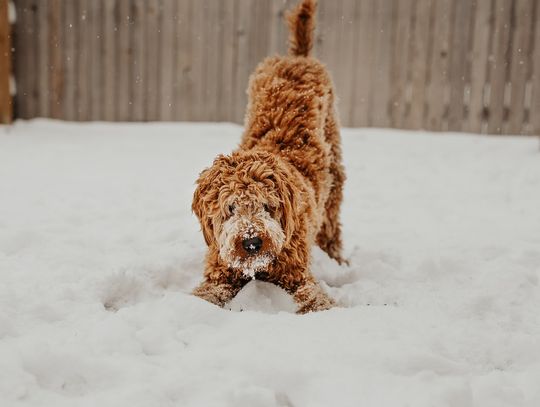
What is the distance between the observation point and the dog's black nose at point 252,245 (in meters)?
2.72

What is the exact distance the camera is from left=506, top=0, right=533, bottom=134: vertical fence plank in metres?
7.42

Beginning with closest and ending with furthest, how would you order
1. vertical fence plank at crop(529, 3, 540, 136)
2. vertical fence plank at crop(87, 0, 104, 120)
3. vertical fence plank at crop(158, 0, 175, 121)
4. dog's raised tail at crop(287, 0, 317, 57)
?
1. dog's raised tail at crop(287, 0, 317, 57)
2. vertical fence plank at crop(529, 3, 540, 136)
3. vertical fence plank at crop(87, 0, 104, 120)
4. vertical fence plank at crop(158, 0, 175, 121)

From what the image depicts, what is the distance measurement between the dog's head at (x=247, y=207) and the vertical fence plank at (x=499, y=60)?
5538mm

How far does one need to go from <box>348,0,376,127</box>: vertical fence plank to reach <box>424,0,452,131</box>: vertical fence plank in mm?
830

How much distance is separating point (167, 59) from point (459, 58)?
400 cm

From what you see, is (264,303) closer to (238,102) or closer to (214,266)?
(214,266)

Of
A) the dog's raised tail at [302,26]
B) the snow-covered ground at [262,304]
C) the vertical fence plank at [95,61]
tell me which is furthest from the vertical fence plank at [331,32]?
the dog's raised tail at [302,26]

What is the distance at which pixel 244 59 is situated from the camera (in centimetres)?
793

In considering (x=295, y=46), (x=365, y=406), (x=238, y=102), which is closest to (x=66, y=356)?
(x=365, y=406)

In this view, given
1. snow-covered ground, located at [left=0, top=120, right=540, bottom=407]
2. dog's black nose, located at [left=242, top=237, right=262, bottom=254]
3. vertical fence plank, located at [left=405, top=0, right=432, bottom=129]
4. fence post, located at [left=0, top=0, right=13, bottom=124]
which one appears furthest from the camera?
vertical fence plank, located at [left=405, top=0, right=432, bottom=129]

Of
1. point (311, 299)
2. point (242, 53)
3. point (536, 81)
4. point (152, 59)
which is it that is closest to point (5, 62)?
point (152, 59)

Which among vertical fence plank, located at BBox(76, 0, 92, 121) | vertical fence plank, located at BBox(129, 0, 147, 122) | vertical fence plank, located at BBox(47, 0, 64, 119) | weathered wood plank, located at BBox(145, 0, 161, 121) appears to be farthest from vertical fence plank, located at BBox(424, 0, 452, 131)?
vertical fence plank, located at BBox(47, 0, 64, 119)

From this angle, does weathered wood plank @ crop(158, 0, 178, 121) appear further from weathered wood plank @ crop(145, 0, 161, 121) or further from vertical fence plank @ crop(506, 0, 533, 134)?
vertical fence plank @ crop(506, 0, 533, 134)

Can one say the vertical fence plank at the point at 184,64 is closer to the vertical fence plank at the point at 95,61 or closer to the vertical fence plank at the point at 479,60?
the vertical fence plank at the point at 95,61
